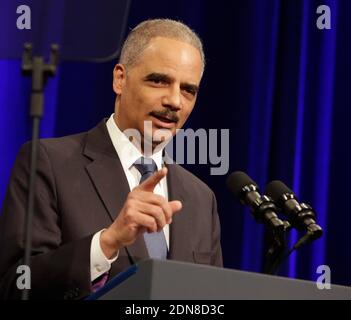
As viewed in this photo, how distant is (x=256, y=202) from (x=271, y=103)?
4.27 feet

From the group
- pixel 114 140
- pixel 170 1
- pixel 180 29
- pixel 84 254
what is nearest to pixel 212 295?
pixel 84 254

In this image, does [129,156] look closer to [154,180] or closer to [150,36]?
[150,36]

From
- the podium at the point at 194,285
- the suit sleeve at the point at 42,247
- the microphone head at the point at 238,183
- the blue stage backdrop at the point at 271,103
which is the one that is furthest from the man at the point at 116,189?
the blue stage backdrop at the point at 271,103

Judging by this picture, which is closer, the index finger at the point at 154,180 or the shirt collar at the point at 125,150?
the index finger at the point at 154,180

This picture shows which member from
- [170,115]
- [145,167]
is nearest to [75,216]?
[145,167]

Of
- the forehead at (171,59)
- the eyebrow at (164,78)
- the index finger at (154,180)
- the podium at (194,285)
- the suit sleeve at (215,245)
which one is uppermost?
the forehead at (171,59)

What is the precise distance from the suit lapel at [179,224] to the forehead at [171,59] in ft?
0.91

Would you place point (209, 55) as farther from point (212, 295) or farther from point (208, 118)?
point (212, 295)

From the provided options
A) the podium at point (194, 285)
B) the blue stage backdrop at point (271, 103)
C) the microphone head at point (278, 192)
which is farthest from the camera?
the blue stage backdrop at point (271, 103)

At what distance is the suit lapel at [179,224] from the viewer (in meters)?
1.92

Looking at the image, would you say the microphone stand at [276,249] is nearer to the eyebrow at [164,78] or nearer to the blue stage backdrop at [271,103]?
the eyebrow at [164,78]

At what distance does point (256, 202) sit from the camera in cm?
156

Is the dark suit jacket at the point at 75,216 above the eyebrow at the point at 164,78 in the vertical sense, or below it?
below

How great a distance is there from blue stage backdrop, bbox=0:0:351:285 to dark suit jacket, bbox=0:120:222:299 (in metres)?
0.66
